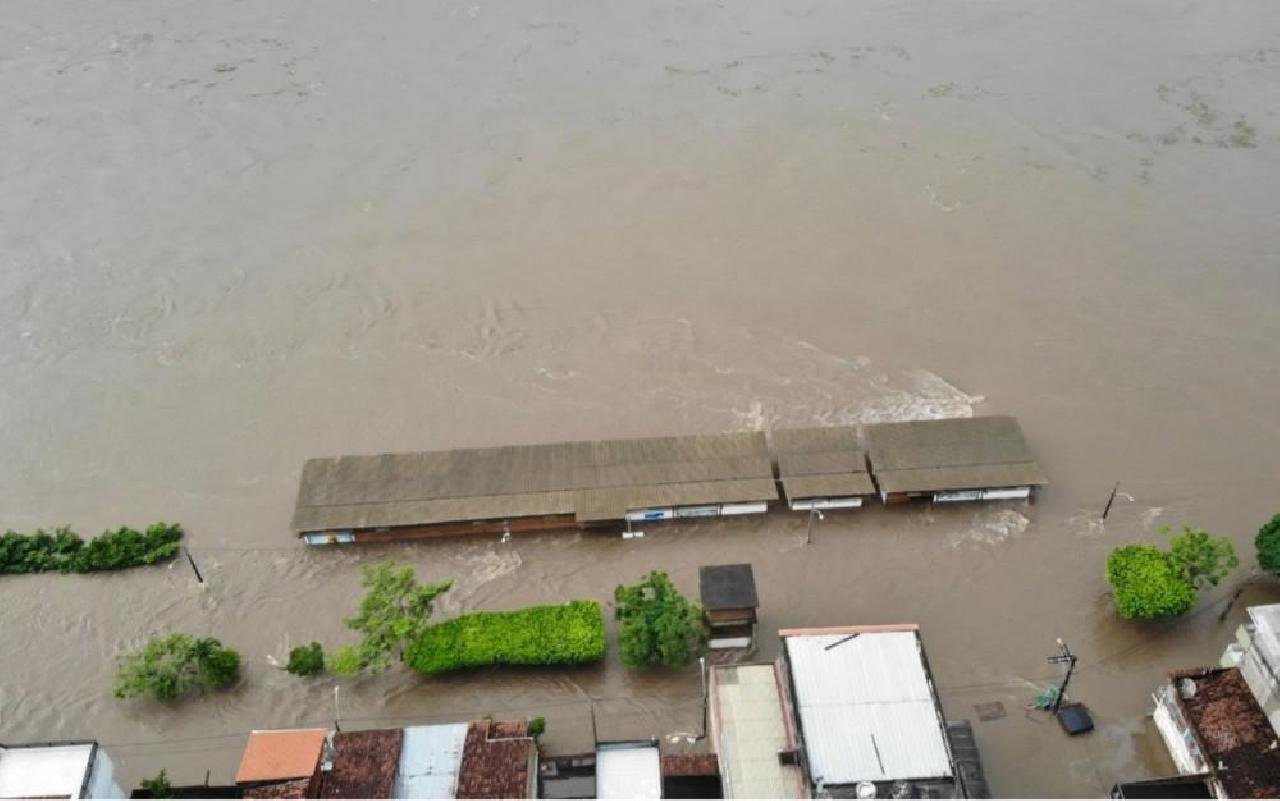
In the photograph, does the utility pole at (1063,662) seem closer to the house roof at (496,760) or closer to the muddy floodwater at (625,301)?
the muddy floodwater at (625,301)

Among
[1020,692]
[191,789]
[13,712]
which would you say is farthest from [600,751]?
[13,712]

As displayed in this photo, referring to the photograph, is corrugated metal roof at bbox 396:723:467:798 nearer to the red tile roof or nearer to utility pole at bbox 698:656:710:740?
the red tile roof

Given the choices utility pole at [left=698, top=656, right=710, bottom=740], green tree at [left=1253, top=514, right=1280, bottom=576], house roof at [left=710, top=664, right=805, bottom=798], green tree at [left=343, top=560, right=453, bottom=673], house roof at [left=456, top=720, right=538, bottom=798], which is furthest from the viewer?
green tree at [left=1253, top=514, right=1280, bottom=576]

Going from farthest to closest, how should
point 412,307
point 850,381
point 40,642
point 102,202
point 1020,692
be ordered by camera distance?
point 102,202, point 412,307, point 850,381, point 40,642, point 1020,692

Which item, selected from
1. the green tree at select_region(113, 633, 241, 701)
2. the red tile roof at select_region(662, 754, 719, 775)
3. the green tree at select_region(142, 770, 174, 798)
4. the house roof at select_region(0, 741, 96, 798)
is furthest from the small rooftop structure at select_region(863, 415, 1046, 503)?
the house roof at select_region(0, 741, 96, 798)

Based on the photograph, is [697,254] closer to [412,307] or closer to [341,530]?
[412,307]

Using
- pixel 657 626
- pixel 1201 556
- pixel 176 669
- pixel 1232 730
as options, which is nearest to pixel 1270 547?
pixel 1201 556

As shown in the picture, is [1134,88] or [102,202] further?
[1134,88]

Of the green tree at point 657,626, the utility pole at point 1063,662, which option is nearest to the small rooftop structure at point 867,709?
the green tree at point 657,626
